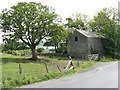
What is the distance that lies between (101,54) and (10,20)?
63.5 feet

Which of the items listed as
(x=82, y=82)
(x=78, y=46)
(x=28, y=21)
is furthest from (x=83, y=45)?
(x=82, y=82)

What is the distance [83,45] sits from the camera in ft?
155

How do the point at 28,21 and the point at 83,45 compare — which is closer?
the point at 28,21

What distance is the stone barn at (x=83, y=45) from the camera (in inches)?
1845

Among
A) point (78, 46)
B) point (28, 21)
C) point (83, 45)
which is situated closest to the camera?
point (28, 21)

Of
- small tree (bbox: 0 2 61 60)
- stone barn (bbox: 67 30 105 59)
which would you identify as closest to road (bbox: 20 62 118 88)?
small tree (bbox: 0 2 61 60)

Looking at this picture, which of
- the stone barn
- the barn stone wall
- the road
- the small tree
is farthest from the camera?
the barn stone wall

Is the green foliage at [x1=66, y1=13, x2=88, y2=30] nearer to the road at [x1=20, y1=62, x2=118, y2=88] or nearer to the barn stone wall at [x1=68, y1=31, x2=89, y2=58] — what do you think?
the barn stone wall at [x1=68, y1=31, x2=89, y2=58]

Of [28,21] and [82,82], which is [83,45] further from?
[82,82]

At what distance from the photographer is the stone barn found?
4688 cm

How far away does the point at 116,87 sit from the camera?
13.5 m

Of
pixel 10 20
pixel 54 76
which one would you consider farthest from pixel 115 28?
pixel 54 76

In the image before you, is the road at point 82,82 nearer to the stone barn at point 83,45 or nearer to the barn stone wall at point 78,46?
the stone barn at point 83,45

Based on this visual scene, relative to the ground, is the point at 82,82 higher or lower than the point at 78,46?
lower
